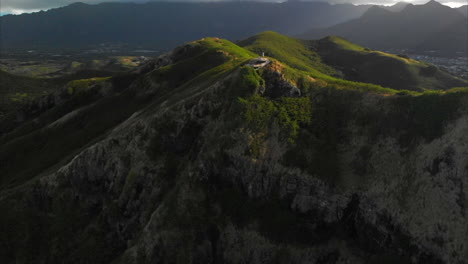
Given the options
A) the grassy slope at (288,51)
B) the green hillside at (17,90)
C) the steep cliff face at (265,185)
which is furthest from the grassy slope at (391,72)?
the green hillside at (17,90)

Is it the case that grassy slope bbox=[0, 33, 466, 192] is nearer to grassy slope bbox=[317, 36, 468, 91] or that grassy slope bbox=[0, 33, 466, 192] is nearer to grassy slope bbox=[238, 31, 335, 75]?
grassy slope bbox=[238, 31, 335, 75]

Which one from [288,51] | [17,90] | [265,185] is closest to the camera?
[265,185]

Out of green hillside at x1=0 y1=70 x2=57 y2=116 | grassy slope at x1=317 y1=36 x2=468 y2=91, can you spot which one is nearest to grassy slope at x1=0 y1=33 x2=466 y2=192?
grassy slope at x1=317 y1=36 x2=468 y2=91

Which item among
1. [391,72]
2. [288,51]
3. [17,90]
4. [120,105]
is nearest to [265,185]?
[120,105]

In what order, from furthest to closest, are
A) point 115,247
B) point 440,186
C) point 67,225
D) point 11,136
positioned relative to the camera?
point 11,136, point 67,225, point 115,247, point 440,186

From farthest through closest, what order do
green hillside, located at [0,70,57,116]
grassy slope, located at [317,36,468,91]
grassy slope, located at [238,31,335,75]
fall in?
green hillside, located at [0,70,57,116]
grassy slope, located at [238,31,335,75]
grassy slope, located at [317,36,468,91]

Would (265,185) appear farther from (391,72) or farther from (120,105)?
(391,72)

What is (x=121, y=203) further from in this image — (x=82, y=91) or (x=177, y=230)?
(x=82, y=91)

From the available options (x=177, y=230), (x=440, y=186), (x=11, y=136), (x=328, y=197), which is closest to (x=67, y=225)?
(x=177, y=230)
